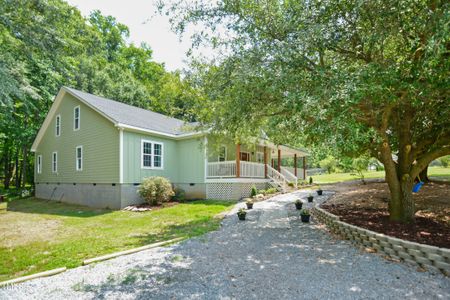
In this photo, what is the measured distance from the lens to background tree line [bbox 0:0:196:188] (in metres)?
9.05

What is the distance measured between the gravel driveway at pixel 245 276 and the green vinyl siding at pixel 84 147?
353 inches

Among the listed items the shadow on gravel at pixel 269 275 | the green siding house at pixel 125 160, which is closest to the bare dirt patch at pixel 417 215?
the shadow on gravel at pixel 269 275

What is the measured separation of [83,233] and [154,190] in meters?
4.99

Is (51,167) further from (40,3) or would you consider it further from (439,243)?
(439,243)

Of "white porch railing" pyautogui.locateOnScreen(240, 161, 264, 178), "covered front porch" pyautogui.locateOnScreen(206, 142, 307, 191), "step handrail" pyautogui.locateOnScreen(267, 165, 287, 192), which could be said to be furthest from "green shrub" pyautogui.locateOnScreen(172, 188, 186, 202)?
"step handrail" pyautogui.locateOnScreen(267, 165, 287, 192)

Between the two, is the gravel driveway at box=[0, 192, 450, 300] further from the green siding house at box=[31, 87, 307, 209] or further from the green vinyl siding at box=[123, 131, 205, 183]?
the green vinyl siding at box=[123, 131, 205, 183]

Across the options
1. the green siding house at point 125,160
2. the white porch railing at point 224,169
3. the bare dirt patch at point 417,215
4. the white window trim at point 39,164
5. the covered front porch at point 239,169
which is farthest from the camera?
the white window trim at point 39,164

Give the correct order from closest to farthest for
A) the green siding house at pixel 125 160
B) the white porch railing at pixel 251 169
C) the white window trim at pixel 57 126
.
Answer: the green siding house at pixel 125 160, the white porch railing at pixel 251 169, the white window trim at pixel 57 126

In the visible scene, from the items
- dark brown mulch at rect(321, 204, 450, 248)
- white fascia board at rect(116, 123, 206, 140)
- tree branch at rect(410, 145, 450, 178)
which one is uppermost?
white fascia board at rect(116, 123, 206, 140)

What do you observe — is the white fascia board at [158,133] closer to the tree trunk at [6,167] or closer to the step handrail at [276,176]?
the step handrail at [276,176]

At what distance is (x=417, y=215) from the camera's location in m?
7.73

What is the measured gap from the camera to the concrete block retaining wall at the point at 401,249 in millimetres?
4311

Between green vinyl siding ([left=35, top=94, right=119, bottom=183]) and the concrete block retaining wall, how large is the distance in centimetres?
1062

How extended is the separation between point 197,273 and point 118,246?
274 cm
